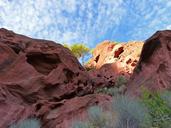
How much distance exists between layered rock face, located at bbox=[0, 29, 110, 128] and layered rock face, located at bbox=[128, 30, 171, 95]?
180 cm

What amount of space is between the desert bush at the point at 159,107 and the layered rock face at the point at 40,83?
1.25 metres

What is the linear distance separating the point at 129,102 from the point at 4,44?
6745 millimetres

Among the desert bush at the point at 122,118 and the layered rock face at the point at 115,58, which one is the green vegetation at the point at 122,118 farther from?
the layered rock face at the point at 115,58

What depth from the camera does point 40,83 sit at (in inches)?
491

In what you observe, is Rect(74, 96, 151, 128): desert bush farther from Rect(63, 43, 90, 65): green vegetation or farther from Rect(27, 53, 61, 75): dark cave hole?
Rect(63, 43, 90, 65): green vegetation

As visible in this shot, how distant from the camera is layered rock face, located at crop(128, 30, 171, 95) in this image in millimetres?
11336

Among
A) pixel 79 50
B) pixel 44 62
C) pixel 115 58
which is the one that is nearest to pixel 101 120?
pixel 44 62

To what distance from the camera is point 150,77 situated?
11789mm

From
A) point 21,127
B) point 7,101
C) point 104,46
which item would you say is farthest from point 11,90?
point 104,46

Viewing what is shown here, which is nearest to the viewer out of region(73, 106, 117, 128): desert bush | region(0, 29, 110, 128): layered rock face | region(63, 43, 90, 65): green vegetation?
region(73, 106, 117, 128): desert bush

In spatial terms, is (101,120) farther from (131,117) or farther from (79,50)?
(79,50)

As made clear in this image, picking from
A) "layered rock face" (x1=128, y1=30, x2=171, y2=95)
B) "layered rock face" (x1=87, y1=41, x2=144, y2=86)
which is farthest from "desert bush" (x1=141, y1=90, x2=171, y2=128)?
"layered rock face" (x1=87, y1=41, x2=144, y2=86)

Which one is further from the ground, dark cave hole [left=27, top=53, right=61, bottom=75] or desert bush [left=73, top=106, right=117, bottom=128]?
dark cave hole [left=27, top=53, right=61, bottom=75]

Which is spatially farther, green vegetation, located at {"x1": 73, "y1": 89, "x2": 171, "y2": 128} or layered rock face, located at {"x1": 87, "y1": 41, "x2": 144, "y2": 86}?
layered rock face, located at {"x1": 87, "y1": 41, "x2": 144, "y2": 86}
